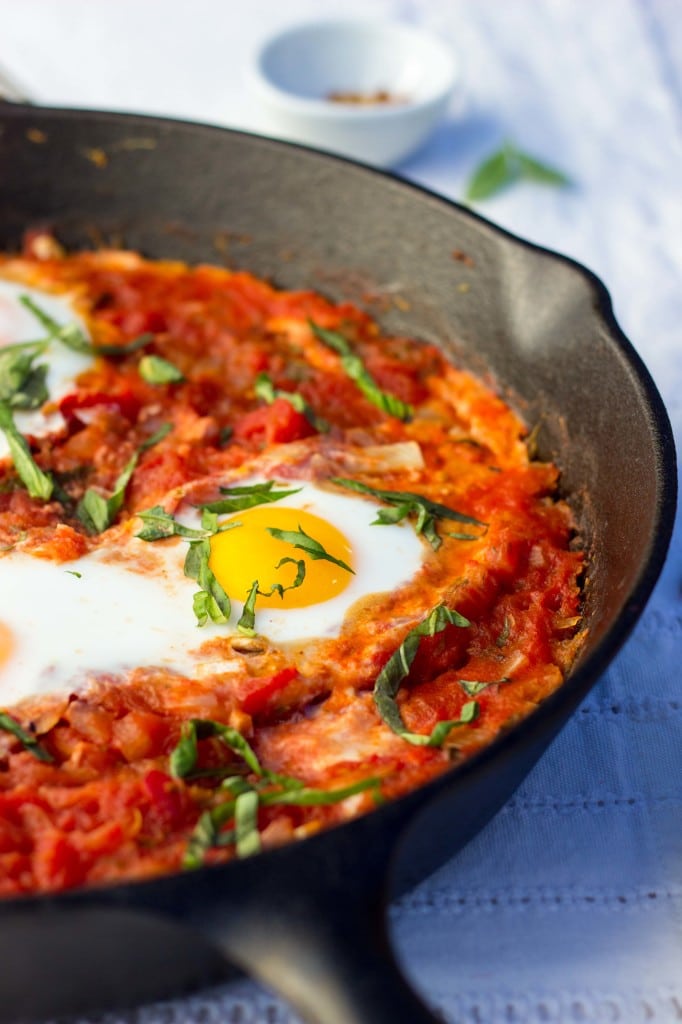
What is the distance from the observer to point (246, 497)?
3498 mm

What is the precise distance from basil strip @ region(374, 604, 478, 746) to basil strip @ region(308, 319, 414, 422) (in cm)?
105

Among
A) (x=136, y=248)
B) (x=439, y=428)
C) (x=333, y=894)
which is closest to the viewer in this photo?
(x=333, y=894)

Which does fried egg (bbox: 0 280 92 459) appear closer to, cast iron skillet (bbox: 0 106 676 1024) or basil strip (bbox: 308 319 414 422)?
cast iron skillet (bbox: 0 106 676 1024)

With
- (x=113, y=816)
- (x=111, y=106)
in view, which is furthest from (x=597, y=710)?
(x=111, y=106)

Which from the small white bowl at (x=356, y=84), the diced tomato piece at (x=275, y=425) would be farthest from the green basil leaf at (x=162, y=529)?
the small white bowl at (x=356, y=84)

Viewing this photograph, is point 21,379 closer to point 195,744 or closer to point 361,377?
point 361,377

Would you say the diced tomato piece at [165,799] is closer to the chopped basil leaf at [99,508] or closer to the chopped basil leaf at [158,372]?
the chopped basil leaf at [99,508]

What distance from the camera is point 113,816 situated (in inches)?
107

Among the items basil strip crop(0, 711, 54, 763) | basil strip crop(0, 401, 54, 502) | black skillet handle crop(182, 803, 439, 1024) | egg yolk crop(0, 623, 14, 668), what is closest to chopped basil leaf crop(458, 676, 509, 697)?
black skillet handle crop(182, 803, 439, 1024)

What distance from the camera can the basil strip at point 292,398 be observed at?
3.99 metres

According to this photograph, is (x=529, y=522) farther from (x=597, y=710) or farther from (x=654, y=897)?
(x=654, y=897)

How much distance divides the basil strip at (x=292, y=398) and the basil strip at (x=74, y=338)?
49 centimetres

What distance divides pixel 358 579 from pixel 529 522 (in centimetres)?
64

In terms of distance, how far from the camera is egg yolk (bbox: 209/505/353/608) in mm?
3223
